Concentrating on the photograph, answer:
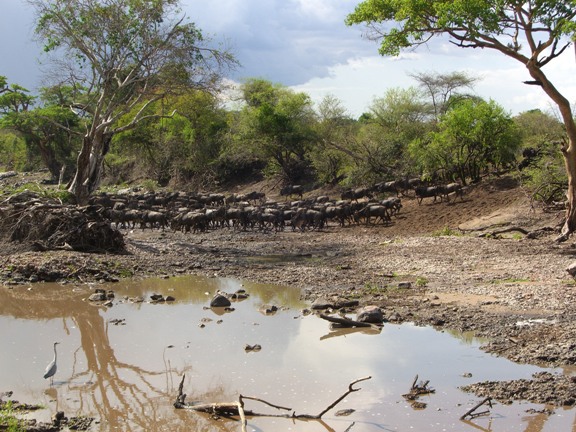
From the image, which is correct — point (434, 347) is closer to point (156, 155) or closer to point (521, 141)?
point (521, 141)

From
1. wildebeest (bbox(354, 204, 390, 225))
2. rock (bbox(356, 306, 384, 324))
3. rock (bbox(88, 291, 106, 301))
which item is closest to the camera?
rock (bbox(356, 306, 384, 324))

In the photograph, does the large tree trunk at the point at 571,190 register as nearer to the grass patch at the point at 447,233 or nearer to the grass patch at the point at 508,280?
the grass patch at the point at 447,233

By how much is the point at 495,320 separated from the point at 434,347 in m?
1.39

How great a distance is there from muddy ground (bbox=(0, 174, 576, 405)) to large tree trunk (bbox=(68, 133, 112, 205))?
2.25m

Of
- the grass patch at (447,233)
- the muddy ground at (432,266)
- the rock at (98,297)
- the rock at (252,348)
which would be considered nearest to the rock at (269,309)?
the muddy ground at (432,266)

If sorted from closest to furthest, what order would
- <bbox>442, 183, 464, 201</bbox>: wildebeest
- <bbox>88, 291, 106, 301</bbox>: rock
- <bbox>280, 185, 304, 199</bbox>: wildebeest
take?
<bbox>88, 291, 106, 301</bbox>: rock → <bbox>442, 183, 464, 201</bbox>: wildebeest → <bbox>280, 185, 304, 199</bbox>: wildebeest

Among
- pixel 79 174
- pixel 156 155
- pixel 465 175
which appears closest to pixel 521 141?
pixel 465 175

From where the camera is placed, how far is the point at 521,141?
97.3 ft

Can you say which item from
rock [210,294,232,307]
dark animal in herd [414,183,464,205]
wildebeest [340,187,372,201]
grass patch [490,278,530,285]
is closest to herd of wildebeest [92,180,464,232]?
dark animal in herd [414,183,464,205]

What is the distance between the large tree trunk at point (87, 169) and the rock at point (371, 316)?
1512 cm

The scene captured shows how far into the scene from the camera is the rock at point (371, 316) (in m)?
10.4

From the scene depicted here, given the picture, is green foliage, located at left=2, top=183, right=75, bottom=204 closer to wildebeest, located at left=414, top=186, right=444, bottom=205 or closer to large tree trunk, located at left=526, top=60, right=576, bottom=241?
wildebeest, located at left=414, top=186, right=444, bottom=205

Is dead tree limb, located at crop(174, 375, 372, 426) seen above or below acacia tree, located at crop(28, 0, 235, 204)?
below

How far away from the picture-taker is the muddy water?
22.5 ft
